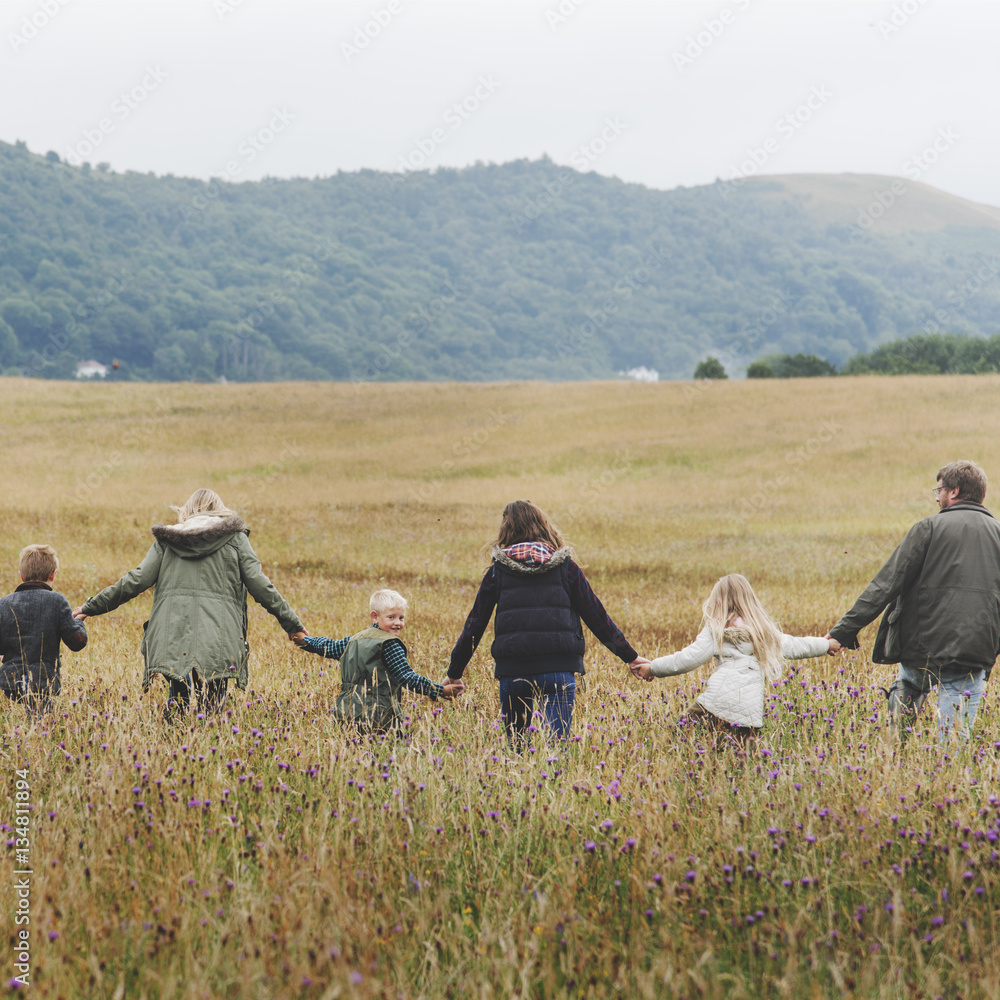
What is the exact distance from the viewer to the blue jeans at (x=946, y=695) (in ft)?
16.8

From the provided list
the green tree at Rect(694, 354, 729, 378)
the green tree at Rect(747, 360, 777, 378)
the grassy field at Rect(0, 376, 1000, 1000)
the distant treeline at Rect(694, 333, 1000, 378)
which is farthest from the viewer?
the distant treeline at Rect(694, 333, 1000, 378)

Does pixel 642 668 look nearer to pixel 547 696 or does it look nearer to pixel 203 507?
pixel 547 696

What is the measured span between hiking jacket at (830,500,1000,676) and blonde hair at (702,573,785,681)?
73 cm

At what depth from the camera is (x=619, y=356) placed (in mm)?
177625

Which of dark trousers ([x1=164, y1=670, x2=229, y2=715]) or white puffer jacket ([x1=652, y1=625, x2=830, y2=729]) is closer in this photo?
white puffer jacket ([x1=652, y1=625, x2=830, y2=729])

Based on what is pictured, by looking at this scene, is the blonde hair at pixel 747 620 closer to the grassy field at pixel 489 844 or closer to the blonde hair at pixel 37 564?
the grassy field at pixel 489 844

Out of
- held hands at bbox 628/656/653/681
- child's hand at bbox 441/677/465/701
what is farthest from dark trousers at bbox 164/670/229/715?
held hands at bbox 628/656/653/681

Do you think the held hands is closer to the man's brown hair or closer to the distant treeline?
the man's brown hair

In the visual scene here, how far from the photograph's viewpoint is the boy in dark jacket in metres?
5.29

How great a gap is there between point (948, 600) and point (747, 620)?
1.26 meters

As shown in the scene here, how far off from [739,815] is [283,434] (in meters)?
37.5

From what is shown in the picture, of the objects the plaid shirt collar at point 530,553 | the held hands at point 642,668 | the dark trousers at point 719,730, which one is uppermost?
the plaid shirt collar at point 530,553

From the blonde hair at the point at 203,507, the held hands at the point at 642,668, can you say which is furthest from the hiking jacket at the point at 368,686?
the held hands at the point at 642,668

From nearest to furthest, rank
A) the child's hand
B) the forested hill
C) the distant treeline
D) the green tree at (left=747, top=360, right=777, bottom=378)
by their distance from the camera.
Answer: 1. the child's hand
2. the green tree at (left=747, top=360, right=777, bottom=378)
3. the distant treeline
4. the forested hill
